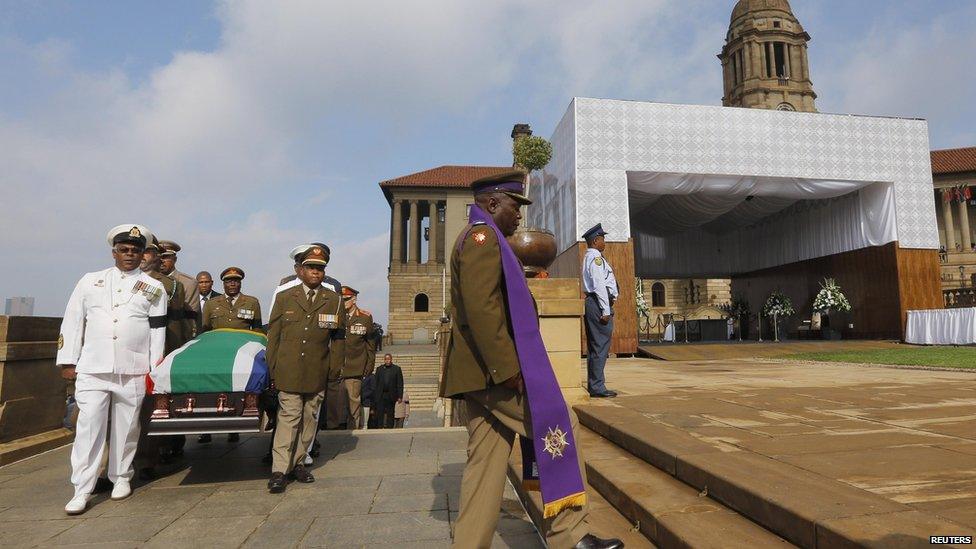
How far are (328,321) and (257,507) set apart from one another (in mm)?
1411

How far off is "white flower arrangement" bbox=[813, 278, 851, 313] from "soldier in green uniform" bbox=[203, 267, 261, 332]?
19453 mm

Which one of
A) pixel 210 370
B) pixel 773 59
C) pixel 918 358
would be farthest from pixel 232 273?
pixel 773 59

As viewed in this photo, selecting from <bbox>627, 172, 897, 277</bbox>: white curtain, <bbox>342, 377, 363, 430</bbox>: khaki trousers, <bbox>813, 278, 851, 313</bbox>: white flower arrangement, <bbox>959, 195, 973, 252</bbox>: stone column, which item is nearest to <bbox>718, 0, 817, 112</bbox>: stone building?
<bbox>959, 195, 973, 252</bbox>: stone column

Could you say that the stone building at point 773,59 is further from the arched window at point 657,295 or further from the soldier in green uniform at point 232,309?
the soldier in green uniform at point 232,309

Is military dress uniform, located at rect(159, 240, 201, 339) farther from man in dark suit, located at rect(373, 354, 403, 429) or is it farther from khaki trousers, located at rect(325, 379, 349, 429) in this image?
man in dark suit, located at rect(373, 354, 403, 429)

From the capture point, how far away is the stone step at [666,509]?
1972 mm

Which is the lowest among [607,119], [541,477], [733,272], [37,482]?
[37,482]

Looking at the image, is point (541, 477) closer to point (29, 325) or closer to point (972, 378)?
point (29, 325)

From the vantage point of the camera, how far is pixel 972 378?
643 centimetres

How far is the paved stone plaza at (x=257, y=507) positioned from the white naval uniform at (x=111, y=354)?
359 millimetres

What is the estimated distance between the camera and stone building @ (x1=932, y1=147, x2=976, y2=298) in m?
33.8

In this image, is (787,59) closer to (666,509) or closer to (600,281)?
(600,281)

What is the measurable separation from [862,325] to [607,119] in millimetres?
12189

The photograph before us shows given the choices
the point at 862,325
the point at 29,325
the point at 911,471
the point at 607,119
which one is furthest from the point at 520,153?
the point at 911,471
